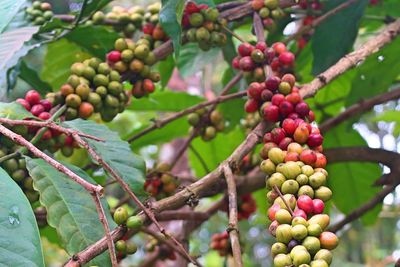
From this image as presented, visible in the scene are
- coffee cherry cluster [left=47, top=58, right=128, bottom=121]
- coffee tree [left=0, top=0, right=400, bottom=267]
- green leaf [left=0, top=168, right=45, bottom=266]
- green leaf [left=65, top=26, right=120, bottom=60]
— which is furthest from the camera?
green leaf [left=65, top=26, right=120, bottom=60]

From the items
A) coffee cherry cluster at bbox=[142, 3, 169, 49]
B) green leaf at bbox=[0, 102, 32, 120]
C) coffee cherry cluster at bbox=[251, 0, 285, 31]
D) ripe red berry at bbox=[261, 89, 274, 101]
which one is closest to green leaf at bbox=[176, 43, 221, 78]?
coffee cherry cluster at bbox=[142, 3, 169, 49]

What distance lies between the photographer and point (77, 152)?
164 cm

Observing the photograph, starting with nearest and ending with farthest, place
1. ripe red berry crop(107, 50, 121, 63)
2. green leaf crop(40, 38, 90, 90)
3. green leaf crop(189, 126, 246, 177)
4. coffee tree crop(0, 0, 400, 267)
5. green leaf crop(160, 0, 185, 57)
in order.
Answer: coffee tree crop(0, 0, 400, 267)
green leaf crop(160, 0, 185, 57)
ripe red berry crop(107, 50, 121, 63)
green leaf crop(40, 38, 90, 90)
green leaf crop(189, 126, 246, 177)

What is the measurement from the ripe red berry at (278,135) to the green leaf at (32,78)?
596 millimetres

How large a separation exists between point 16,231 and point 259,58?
605mm

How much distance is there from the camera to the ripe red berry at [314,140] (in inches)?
36.9

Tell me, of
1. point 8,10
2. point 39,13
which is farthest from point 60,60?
point 8,10

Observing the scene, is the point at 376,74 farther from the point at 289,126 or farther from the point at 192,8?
the point at 289,126

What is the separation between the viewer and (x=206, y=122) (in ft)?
5.26

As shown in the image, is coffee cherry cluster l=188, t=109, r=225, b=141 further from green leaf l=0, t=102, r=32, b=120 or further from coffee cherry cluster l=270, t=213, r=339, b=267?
coffee cherry cluster l=270, t=213, r=339, b=267

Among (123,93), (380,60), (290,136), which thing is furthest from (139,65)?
(380,60)

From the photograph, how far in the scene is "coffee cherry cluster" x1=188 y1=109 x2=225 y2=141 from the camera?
62.7 inches

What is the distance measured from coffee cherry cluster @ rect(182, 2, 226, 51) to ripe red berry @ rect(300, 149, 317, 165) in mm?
444

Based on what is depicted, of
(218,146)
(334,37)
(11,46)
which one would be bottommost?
(218,146)
